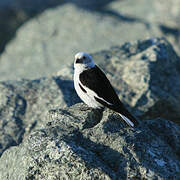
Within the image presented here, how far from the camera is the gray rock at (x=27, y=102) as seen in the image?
7.18 metres

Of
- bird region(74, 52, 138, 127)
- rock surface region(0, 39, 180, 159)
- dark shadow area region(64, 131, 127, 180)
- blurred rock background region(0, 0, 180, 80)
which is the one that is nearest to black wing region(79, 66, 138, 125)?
bird region(74, 52, 138, 127)

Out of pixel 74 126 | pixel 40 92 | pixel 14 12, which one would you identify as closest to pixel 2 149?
pixel 40 92

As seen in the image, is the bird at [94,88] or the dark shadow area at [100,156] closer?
the dark shadow area at [100,156]

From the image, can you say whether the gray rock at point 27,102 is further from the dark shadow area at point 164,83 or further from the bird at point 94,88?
the dark shadow area at point 164,83

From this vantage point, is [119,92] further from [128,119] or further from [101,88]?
[128,119]

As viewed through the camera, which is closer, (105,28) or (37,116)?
(37,116)

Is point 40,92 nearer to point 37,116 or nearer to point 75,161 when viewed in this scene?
point 37,116

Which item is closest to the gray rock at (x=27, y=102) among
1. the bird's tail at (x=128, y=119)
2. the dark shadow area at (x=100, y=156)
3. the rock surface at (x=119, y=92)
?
the rock surface at (x=119, y=92)

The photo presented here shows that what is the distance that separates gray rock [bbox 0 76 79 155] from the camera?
7176 mm

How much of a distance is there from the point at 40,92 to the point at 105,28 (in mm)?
7395

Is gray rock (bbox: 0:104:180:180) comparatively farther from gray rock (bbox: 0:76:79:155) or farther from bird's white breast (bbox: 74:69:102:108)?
gray rock (bbox: 0:76:79:155)

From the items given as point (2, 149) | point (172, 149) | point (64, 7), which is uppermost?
point (172, 149)

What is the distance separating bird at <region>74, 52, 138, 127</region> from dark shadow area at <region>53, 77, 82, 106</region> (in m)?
1.44

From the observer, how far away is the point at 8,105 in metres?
7.53
